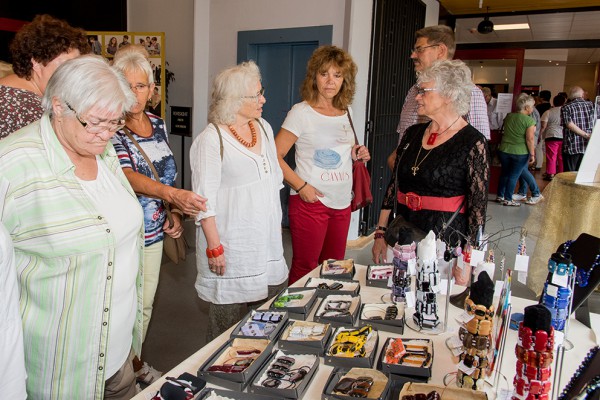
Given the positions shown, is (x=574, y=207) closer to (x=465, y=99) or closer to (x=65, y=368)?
(x=465, y=99)

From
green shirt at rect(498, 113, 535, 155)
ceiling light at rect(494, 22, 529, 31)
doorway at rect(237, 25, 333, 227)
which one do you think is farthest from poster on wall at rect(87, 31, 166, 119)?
ceiling light at rect(494, 22, 529, 31)

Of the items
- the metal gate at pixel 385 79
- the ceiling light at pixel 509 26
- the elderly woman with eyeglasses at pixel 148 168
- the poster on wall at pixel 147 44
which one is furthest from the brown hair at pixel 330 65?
the ceiling light at pixel 509 26

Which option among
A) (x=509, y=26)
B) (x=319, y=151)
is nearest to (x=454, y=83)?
(x=319, y=151)

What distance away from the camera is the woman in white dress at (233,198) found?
211 cm

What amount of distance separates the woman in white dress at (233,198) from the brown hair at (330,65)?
0.61m

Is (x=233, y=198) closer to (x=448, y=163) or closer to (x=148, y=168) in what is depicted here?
(x=148, y=168)

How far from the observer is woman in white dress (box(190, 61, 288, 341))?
211cm

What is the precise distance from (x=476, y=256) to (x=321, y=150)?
135cm

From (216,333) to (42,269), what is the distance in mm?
1129

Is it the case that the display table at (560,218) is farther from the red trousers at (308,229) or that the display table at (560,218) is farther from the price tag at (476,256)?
the price tag at (476,256)

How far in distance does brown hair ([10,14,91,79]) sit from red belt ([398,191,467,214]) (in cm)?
157

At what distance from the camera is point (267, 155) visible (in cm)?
229

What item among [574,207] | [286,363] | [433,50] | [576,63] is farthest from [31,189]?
[576,63]

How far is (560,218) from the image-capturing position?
379 cm
